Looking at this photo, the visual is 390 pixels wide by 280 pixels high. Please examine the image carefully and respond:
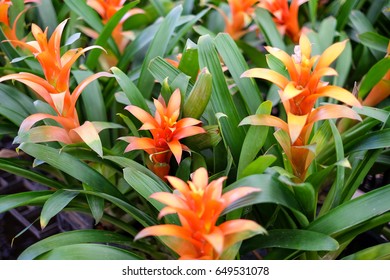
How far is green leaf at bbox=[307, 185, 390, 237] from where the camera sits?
1.13 metres

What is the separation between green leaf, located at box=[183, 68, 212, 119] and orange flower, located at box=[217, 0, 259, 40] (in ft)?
2.32

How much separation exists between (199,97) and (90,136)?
0.30 metres

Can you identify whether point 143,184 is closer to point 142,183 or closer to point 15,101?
point 142,183

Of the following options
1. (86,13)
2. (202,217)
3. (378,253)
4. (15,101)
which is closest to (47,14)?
(86,13)

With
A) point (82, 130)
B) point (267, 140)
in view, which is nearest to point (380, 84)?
point (267, 140)

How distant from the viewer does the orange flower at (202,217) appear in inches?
35.9

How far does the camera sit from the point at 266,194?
3.45 feet

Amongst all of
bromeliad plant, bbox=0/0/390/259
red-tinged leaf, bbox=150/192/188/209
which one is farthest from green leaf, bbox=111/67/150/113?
red-tinged leaf, bbox=150/192/188/209

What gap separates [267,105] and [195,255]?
40 centimetres

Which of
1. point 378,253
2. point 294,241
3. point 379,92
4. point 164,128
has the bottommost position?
point 378,253

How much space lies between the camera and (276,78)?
113 cm

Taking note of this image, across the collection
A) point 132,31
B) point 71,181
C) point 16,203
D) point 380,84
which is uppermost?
point 132,31

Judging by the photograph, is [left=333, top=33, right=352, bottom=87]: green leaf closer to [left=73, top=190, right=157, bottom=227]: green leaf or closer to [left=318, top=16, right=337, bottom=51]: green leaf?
[left=318, top=16, right=337, bottom=51]: green leaf
